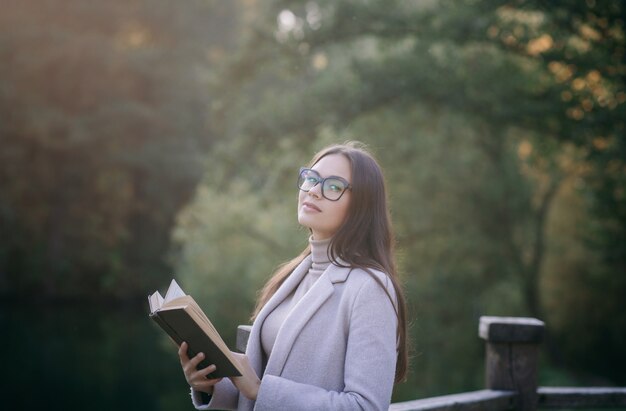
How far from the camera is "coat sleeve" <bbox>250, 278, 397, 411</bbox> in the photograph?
212cm

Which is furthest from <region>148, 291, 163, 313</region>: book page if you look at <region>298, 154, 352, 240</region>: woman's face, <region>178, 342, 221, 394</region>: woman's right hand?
<region>298, 154, 352, 240</region>: woman's face

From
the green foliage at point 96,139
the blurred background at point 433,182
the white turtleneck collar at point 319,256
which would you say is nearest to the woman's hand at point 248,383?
the white turtleneck collar at point 319,256

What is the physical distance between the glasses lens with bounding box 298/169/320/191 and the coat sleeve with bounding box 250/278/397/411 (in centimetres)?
40

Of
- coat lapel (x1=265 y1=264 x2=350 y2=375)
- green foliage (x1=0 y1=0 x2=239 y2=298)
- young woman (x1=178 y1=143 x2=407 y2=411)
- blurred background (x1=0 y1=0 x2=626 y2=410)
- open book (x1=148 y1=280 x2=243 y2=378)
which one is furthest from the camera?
green foliage (x1=0 y1=0 x2=239 y2=298)

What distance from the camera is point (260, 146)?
34.2ft

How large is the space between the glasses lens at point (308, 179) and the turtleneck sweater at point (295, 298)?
6.6 inches

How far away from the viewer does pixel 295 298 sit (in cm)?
245

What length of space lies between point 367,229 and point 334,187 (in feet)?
0.53

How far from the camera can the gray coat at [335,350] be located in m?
2.13

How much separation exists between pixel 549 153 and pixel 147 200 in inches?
759

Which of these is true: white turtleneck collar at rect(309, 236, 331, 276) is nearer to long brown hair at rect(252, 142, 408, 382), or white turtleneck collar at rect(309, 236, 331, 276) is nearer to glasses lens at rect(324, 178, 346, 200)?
long brown hair at rect(252, 142, 408, 382)

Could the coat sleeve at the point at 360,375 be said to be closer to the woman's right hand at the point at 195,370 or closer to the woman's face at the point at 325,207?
the woman's right hand at the point at 195,370

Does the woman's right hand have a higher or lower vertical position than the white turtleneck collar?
lower

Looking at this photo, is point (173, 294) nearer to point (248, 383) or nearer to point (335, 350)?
point (248, 383)
